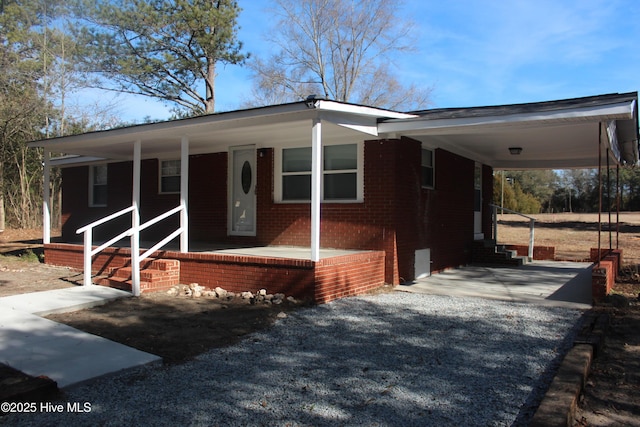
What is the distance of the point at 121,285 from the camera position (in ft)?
27.3

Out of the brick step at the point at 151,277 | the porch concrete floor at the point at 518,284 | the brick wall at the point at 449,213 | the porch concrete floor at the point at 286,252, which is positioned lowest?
the porch concrete floor at the point at 518,284

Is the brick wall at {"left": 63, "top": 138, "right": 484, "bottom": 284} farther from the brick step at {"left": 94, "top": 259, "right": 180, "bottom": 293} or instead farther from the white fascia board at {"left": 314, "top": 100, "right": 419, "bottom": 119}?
the brick step at {"left": 94, "top": 259, "right": 180, "bottom": 293}

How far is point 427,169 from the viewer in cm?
1015

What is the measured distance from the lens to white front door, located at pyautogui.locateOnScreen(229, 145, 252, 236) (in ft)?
35.6

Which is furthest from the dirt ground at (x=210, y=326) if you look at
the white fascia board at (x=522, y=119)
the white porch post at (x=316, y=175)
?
the white fascia board at (x=522, y=119)

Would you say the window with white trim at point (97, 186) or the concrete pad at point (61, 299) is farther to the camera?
the window with white trim at point (97, 186)

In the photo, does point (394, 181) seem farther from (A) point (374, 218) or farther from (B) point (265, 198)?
(B) point (265, 198)

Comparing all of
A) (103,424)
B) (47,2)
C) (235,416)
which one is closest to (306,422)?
(235,416)

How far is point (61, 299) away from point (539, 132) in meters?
8.19

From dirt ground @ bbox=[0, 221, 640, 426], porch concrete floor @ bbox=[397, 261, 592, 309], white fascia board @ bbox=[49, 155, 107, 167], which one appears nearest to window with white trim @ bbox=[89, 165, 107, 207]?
white fascia board @ bbox=[49, 155, 107, 167]

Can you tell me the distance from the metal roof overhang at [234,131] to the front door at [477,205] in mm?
5332

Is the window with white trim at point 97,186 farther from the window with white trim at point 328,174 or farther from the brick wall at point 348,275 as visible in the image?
the brick wall at point 348,275

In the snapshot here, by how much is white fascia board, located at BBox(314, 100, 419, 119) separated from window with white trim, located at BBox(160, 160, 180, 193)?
6311 mm

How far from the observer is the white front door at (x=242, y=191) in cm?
1084
